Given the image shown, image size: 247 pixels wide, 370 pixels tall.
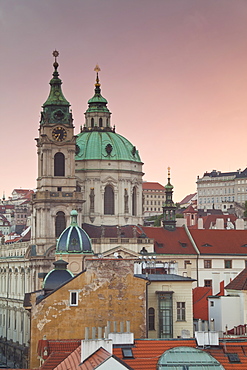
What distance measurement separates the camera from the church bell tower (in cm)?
11881

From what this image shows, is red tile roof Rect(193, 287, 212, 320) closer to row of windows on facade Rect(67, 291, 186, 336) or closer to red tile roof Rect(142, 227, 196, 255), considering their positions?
row of windows on facade Rect(67, 291, 186, 336)

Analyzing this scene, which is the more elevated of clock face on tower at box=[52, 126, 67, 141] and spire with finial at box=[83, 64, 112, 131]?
spire with finial at box=[83, 64, 112, 131]

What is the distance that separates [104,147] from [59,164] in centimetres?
1039

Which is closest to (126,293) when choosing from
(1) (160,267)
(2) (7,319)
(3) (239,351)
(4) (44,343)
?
(4) (44,343)

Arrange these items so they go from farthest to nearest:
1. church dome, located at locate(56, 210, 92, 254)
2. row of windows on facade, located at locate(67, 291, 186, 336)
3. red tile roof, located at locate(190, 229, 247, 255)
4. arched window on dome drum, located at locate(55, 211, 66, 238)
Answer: red tile roof, located at locate(190, 229, 247, 255) → arched window on dome drum, located at locate(55, 211, 66, 238) → church dome, located at locate(56, 210, 92, 254) → row of windows on facade, located at locate(67, 291, 186, 336)

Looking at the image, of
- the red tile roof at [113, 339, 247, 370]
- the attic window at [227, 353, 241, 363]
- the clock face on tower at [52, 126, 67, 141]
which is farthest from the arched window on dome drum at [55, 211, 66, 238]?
the attic window at [227, 353, 241, 363]

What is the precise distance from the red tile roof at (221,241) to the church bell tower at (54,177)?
1884 centimetres

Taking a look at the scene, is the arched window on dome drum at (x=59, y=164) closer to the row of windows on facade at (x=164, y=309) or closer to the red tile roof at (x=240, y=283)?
the red tile roof at (x=240, y=283)

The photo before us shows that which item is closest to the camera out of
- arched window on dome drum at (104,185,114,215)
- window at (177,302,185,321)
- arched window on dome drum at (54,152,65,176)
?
window at (177,302,185,321)

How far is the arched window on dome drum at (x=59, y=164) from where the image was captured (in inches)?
4764

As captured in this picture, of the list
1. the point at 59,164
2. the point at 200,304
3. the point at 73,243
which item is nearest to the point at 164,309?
the point at 200,304

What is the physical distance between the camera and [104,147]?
130m

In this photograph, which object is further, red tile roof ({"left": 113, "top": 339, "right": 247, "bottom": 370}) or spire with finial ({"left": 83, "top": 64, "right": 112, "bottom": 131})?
spire with finial ({"left": 83, "top": 64, "right": 112, "bottom": 131})

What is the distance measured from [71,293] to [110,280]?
255 centimetres
